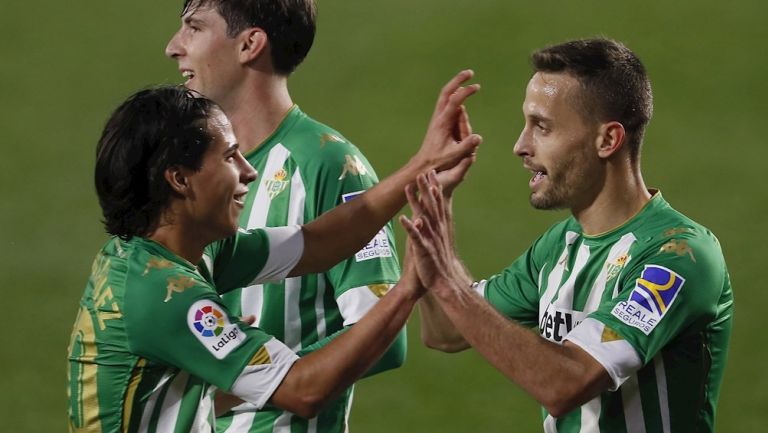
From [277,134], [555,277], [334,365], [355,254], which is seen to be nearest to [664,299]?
[555,277]

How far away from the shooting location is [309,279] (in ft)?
16.3

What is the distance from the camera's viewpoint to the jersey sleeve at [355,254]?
4.89 metres

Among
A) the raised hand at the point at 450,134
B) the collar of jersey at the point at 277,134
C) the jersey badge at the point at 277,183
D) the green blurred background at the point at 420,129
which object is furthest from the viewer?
the green blurred background at the point at 420,129

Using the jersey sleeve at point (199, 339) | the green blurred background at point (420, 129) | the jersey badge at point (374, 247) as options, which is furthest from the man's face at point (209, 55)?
the green blurred background at point (420, 129)

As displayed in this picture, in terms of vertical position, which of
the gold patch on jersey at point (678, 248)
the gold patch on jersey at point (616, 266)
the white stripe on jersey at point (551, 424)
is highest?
the gold patch on jersey at point (678, 248)

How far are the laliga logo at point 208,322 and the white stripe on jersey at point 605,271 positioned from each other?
1.27m

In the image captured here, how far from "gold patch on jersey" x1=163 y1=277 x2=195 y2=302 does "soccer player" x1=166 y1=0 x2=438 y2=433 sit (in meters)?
0.89

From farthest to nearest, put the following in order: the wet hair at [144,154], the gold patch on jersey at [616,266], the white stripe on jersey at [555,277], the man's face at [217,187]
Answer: the white stripe on jersey at [555,277] → the gold patch on jersey at [616,266] → the man's face at [217,187] → the wet hair at [144,154]

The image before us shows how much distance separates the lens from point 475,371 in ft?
26.0

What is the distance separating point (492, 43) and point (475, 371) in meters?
3.19

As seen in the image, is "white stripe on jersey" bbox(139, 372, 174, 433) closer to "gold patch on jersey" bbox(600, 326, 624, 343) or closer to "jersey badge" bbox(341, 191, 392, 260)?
"jersey badge" bbox(341, 191, 392, 260)

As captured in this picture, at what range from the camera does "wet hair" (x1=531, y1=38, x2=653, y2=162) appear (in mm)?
4629

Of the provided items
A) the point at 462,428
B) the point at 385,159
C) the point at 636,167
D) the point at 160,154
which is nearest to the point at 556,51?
the point at 636,167

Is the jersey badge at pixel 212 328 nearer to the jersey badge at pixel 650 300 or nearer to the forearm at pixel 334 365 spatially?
the forearm at pixel 334 365
